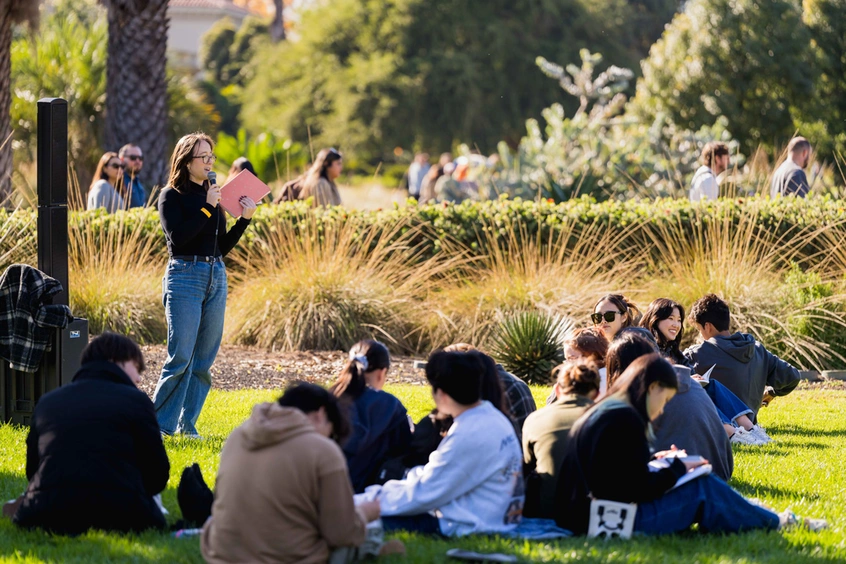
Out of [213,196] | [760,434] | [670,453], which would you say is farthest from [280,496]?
[760,434]

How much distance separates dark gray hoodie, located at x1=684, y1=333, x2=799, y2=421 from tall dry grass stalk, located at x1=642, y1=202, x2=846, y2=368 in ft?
8.21

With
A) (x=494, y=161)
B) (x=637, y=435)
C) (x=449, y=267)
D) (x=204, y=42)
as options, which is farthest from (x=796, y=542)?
(x=204, y=42)

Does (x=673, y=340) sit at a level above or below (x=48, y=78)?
below

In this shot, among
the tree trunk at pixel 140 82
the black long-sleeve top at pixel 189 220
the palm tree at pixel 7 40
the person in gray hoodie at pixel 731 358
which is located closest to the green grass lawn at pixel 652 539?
the person in gray hoodie at pixel 731 358

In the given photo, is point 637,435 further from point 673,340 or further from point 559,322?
point 559,322

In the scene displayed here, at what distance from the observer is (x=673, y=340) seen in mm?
7191

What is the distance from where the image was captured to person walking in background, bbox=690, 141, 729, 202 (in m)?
11.3

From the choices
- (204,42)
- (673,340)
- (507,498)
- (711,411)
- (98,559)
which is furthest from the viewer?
(204,42)

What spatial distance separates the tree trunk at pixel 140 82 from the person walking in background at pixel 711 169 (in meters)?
6.77

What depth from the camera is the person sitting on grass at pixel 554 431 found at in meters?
5.12

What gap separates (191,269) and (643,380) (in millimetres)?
2965

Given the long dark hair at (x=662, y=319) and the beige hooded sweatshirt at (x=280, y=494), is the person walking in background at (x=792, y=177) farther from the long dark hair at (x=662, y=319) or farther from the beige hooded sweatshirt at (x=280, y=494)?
the beige hooded sweatshirt at (x=280, y=494)

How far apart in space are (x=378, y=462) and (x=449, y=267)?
618 cm

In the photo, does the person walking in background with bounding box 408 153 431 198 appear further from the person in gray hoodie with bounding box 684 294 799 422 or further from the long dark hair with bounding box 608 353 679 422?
the long dark hair with bounding box 608 353 679 422
